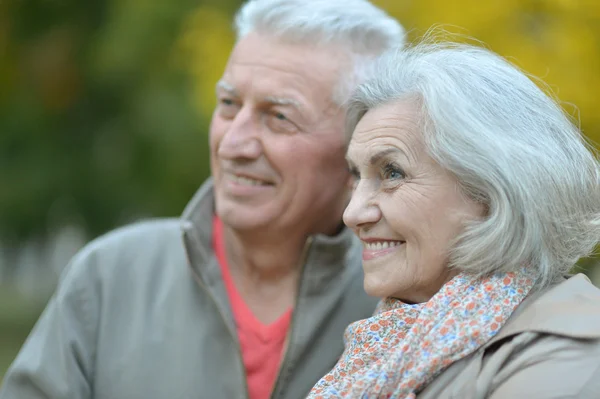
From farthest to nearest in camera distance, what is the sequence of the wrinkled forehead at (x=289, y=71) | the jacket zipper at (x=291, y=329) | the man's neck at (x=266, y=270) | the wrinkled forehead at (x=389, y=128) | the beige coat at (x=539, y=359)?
the man's neck at (x=266, y=270) < the wrinkled forehead at (x=289, y=71) < the jacket zipper at (x=291, y=329) < the wrinkled forehead at (x=389, y=128) < the beige coat at (x=539, y=359)

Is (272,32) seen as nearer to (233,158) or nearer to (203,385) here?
(233,158)

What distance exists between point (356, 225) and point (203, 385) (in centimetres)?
85

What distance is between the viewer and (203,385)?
2.94m

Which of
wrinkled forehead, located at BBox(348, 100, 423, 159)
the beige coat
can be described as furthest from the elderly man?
the beige coat

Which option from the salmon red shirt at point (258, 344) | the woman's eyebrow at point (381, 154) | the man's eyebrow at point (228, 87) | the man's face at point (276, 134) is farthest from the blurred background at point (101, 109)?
the woman's eyebrow at point (381, 154)

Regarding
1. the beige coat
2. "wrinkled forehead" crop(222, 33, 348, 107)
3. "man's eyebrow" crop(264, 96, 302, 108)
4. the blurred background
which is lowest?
the blurred background

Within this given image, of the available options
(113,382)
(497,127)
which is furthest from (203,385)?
(497,127)

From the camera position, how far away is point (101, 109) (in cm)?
949

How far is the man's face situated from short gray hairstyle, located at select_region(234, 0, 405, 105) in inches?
1.6

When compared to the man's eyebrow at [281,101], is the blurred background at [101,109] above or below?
below

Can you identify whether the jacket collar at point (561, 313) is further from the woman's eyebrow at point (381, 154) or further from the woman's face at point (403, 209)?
the woman's eyebrow at point (381, 154)

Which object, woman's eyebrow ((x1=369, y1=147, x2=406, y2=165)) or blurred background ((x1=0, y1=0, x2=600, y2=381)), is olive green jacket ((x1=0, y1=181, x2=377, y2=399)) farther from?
blurred background ((x1=0, y1=0, x2=600, y2=381))

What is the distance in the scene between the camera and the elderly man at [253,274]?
2957 millimetres

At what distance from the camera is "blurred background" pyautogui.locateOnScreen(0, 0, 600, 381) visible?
7.23 metres
